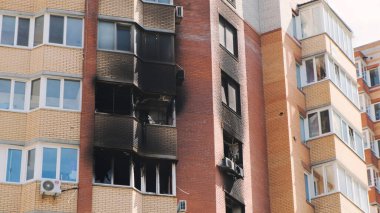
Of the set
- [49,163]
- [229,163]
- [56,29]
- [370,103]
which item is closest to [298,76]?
[229,163]

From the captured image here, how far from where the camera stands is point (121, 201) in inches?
1342

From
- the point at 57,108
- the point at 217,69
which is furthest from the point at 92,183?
the point at 217,69

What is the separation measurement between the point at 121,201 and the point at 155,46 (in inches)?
273

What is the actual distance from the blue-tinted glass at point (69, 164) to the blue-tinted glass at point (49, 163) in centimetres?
28

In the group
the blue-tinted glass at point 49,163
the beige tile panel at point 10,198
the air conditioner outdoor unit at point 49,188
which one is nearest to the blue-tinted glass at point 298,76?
the blue-tinted glass at point 49,163

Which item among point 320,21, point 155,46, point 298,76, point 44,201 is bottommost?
point 44,201

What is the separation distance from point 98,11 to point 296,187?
11700mm

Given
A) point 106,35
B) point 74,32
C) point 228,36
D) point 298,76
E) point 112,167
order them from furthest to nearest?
point 298,76, point 228,36, point 106,35, point 74,32, point 112,167

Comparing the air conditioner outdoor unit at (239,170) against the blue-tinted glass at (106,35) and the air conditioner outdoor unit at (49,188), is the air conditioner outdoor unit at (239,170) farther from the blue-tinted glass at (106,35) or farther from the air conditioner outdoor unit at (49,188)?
the air conditioner outdoor unit at (49,188)

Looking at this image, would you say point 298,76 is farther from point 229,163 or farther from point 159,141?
point 159,141

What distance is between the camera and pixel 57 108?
3488 cm

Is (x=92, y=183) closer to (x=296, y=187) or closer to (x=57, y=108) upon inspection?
(x=57, y=108)

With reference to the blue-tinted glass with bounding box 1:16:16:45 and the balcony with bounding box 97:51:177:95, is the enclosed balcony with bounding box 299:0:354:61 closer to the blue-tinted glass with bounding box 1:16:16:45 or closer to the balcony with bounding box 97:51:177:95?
the balcony with bounding box 97:51:177:95

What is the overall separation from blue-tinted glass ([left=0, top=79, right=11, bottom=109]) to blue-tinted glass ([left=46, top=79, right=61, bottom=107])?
1.50 metres
